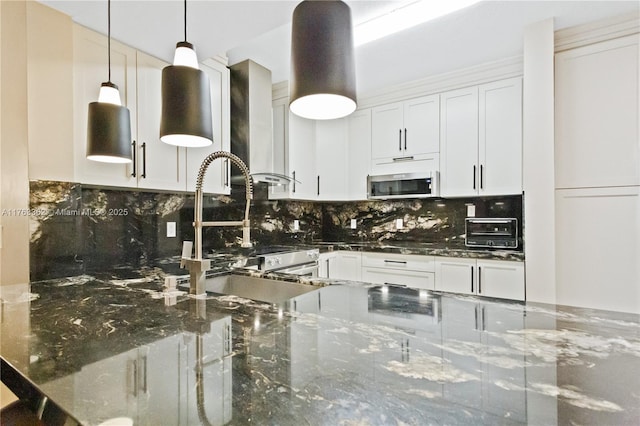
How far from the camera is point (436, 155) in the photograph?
3248 millimetres

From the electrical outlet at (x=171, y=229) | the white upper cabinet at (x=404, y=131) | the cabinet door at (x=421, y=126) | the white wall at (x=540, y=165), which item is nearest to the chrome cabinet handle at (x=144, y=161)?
the electrical outlet at (x=171, y=229)

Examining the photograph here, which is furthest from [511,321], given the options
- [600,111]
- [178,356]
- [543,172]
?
[600,111]

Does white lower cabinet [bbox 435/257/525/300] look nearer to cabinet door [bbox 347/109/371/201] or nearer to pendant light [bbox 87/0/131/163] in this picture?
cabinet door [bbox 347/109/371/201]

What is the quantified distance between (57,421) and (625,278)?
308cm

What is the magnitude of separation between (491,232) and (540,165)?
3.09ft

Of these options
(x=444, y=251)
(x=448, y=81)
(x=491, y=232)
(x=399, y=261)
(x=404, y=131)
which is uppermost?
(x=448, y=81)

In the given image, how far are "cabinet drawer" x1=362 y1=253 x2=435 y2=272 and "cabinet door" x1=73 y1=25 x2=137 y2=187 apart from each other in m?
2.18

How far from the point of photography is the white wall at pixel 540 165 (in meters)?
2.34

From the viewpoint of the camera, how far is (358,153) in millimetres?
3736

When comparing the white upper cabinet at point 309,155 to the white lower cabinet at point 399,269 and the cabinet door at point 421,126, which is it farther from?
the white lower cabinet at point 399,269

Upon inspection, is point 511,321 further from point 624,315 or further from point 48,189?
point 48,189

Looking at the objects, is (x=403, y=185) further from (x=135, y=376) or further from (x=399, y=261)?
(x=135, y=376)

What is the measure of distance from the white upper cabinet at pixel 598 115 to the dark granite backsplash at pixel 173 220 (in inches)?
30.8

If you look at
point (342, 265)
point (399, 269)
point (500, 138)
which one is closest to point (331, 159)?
point (342, 265)
